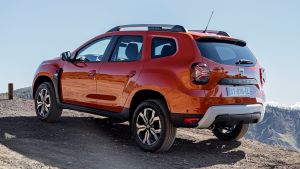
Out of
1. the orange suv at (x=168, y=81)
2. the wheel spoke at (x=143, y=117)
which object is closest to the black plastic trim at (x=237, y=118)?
the orange suv at (x=168, y=81)

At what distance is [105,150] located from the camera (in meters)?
6.83

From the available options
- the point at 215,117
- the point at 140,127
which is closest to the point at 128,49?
the point at 140,127

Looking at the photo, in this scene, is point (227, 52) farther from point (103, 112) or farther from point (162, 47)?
point (103, 112)

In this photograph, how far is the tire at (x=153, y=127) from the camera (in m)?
6.43

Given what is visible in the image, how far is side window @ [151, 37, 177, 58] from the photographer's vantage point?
6.58 metres

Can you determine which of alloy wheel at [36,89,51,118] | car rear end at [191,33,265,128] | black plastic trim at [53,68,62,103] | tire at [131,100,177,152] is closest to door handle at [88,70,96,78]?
black plastic trim at [53,68,62,103]

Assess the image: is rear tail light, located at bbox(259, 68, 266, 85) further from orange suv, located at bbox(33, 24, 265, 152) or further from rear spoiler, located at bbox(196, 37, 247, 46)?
rear spoiler, located at bbox(196, 37, 247, 46)

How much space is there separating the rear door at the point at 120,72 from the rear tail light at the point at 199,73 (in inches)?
37.7

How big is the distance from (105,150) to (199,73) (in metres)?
1.88

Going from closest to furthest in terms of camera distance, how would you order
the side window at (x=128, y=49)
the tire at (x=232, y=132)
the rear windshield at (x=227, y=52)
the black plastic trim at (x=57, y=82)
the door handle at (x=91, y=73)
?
the rear windshield at (x=227, y=52) < the side window at (x=128, y=49) < the door handle at (x=91, y=73) < the tire at (x=232, y=132) < the black plastic trim at (x=57, y=82)

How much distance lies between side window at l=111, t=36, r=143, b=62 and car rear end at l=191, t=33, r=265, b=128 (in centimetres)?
101

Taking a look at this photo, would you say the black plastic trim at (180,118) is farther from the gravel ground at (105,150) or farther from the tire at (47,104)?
the tire at (47,104)

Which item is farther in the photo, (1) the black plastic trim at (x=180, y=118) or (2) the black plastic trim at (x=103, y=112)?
(2) the black plastic trim at (x=103, y=112)

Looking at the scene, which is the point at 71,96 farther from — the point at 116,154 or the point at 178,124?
the point at 178,124
